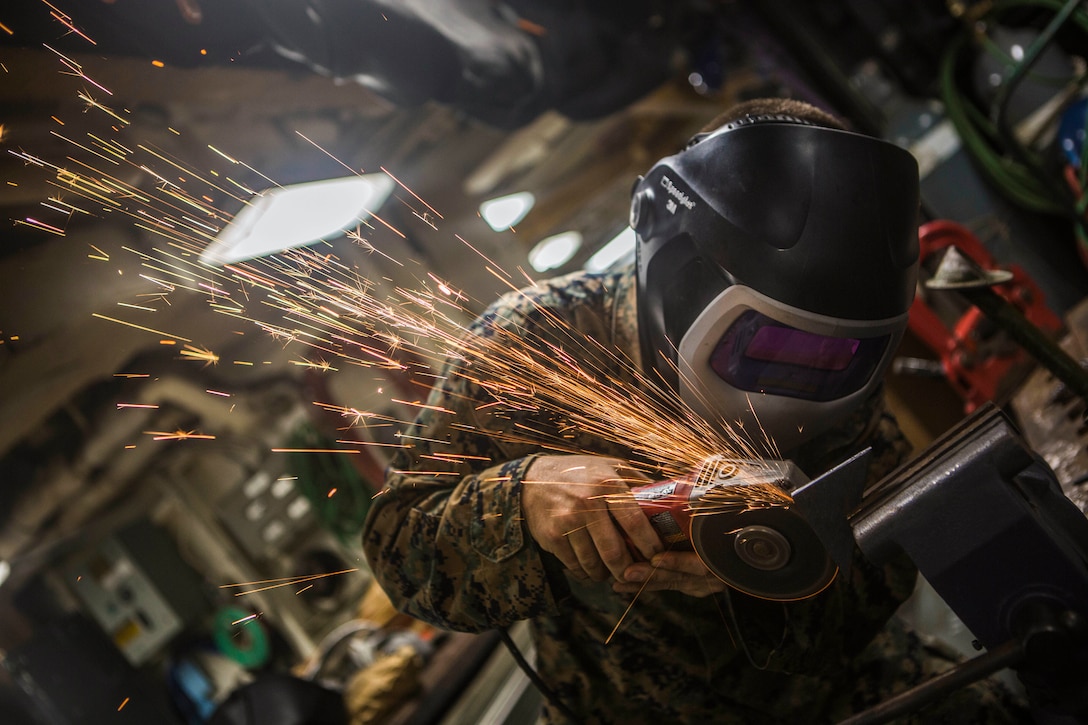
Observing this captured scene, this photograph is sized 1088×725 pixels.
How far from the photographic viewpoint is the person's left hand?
1.45 meters

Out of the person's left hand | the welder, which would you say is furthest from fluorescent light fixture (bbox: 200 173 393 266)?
the person's left hand

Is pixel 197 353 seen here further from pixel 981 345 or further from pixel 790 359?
pixel 981 345

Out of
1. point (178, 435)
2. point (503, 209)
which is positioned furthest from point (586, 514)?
point (503, 209)

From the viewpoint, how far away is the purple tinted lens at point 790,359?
162 centimetres

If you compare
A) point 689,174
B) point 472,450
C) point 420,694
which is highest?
point 689,174

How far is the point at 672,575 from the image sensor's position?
152cm

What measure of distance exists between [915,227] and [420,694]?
9.90 feet

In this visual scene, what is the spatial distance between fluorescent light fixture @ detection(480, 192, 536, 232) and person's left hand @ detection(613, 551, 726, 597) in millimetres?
4230

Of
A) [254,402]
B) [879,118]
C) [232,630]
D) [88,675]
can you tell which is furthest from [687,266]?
[232,630]

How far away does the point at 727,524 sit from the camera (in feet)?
4.35

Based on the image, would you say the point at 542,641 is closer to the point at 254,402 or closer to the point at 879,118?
the point at 254,402

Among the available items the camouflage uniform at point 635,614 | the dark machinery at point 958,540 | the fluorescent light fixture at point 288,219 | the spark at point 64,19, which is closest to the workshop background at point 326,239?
the spark at point 64,19

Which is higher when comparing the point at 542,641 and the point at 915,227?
the point at 915,227

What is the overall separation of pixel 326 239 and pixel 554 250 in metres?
2.26
